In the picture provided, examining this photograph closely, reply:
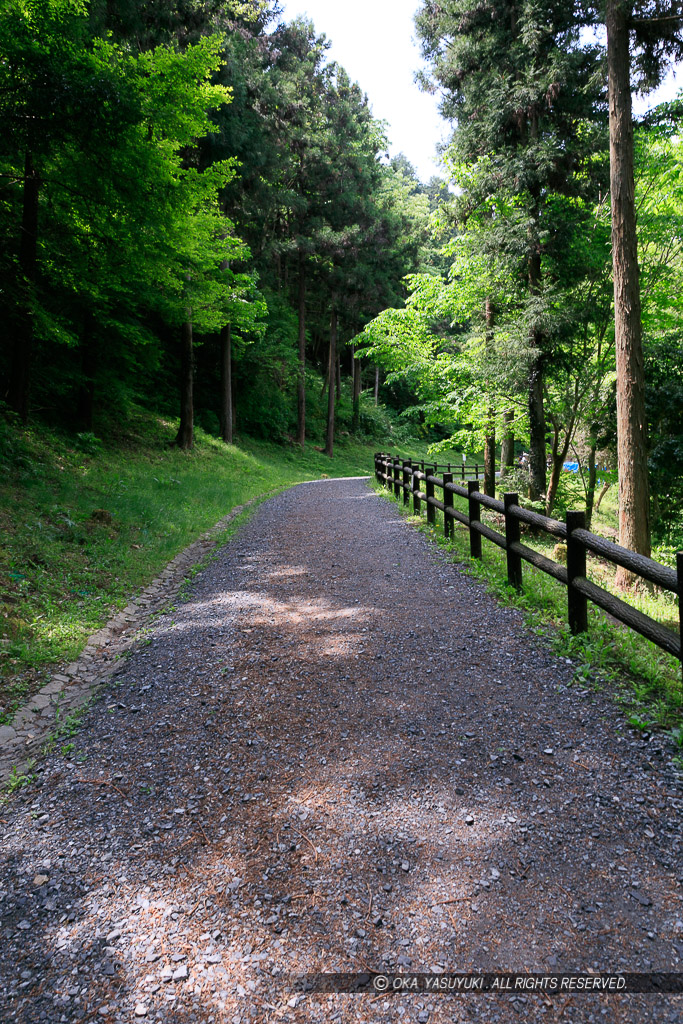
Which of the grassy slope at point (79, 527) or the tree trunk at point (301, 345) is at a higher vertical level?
the tree trunk at point (301, 345)

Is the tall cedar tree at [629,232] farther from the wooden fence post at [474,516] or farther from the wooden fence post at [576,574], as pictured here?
the wooden fence post at [576,574]

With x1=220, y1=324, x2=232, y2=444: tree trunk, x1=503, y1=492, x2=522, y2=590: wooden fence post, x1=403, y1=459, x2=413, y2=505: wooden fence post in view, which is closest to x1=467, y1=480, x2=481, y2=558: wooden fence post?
x1=503, y1=492, x2=522, y2=590: wooden fence post

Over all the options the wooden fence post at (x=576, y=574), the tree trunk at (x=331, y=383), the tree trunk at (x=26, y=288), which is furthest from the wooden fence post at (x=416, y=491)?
the tree trunk at (x=331, y=383)

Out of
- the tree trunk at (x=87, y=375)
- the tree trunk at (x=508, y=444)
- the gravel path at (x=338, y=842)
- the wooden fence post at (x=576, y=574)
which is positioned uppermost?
the tree trunk at (x=87, y=375)

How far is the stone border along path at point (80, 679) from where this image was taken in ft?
12.1

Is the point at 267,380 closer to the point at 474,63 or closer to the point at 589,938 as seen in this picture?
the point at 474,63

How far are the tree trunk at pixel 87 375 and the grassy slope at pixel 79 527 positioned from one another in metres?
0.96

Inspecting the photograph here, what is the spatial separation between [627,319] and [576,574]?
5.39 m

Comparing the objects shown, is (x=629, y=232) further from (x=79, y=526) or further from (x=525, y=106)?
(x=79, y=526)

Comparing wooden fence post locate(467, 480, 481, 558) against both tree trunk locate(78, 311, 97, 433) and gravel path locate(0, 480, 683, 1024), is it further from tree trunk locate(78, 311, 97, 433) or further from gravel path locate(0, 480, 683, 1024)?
tree trunk locate(78, 311, 97, 433)

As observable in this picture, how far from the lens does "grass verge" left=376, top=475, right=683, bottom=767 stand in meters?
3.52

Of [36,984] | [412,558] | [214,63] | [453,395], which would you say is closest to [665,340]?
[453,395]

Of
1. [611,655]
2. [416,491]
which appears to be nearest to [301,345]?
[416,491]

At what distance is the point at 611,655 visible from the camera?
14.1 feet
